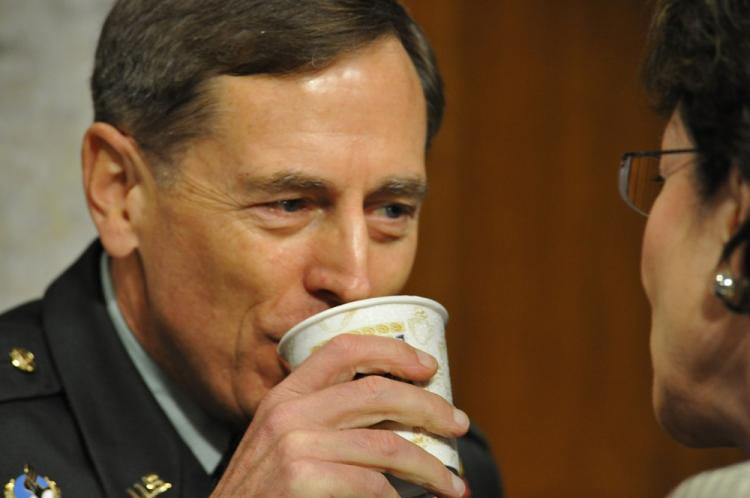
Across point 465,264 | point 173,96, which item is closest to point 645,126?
point 465,264

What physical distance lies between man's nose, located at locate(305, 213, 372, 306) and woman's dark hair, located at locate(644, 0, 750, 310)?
18.7 inches

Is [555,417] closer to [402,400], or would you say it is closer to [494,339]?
[494,339]

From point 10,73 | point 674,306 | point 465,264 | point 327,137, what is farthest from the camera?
point 465,264

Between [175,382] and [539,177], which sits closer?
[175,382]

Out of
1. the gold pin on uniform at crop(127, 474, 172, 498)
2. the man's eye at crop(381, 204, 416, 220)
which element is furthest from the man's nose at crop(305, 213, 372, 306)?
the gold pin on uniform at crop(127, 474, 172, 498)

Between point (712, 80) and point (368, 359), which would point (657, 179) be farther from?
point (368, 359)

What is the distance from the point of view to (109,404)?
1.68 metres

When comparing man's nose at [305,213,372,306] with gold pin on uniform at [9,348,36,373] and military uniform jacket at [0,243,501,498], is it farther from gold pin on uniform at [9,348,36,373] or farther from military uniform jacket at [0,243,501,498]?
gold pin on uniform at [9,348,36,373]

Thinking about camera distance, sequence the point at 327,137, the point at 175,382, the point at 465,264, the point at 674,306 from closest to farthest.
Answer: the point at 674,306, the point at 327,137, the point at 175,382, the point at 465,264

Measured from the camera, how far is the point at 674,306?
4.12 feet

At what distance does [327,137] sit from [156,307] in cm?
35

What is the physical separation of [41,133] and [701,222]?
5.58 ft

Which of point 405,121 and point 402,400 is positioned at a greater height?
point 405,121

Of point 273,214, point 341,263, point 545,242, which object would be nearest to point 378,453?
point 341,263
